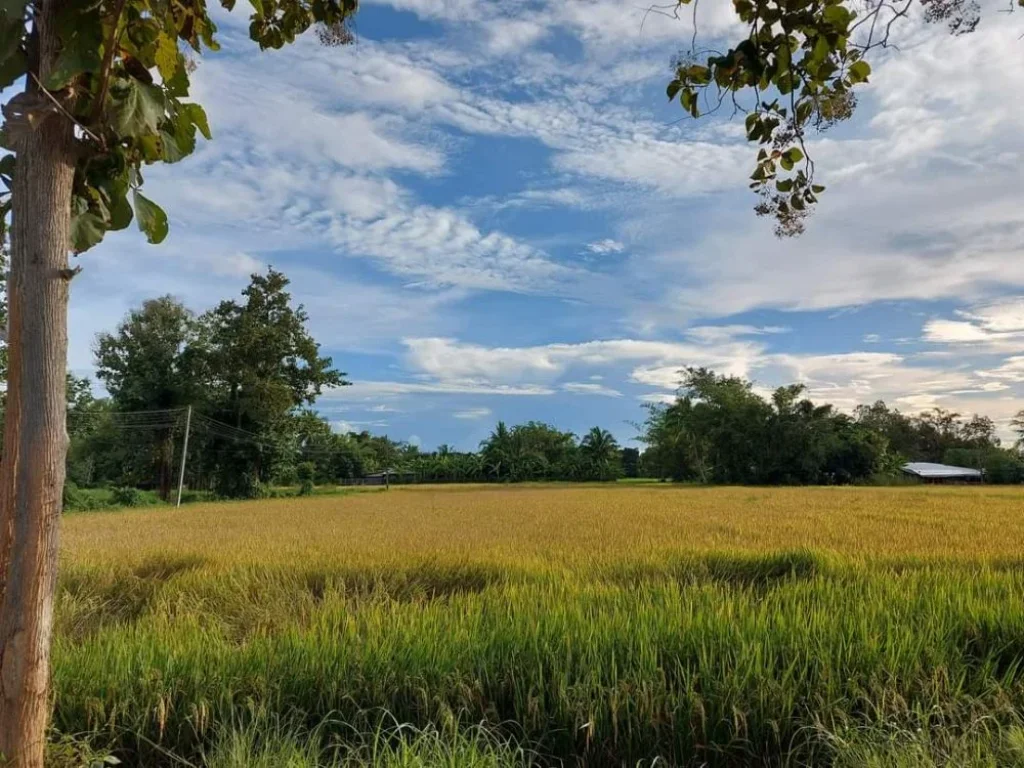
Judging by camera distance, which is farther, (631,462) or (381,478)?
(631,462)

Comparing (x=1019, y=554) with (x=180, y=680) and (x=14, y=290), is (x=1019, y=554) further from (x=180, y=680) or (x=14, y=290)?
(x=14, y=290)

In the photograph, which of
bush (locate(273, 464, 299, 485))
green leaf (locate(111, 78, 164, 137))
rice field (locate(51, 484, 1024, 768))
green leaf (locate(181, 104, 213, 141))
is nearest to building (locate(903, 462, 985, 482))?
bush (locate(273, 464, 299, 485))

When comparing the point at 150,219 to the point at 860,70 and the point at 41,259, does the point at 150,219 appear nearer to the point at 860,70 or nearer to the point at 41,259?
the point at 41,259

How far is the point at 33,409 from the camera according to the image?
1.54 metres

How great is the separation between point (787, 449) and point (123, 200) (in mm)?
49782

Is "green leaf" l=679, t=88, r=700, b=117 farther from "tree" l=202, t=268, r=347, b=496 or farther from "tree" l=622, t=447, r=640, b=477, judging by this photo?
"tree" l=622, t=447, r=640, b=477

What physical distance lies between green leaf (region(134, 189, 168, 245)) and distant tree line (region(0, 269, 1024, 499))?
81.7ft

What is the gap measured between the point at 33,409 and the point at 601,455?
67.2 metres

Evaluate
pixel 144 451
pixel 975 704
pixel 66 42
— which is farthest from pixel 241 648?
pixel 144 451

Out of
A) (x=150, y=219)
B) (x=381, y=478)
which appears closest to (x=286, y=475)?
(x=381, y=478)

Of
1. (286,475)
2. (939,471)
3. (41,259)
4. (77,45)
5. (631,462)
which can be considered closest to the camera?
(77,45)

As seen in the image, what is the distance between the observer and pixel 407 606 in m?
4.79

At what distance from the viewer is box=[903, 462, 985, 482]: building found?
58219 mm

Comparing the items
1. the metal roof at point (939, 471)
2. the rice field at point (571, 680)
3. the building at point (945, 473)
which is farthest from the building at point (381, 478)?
the rice field at point (571, 680)
